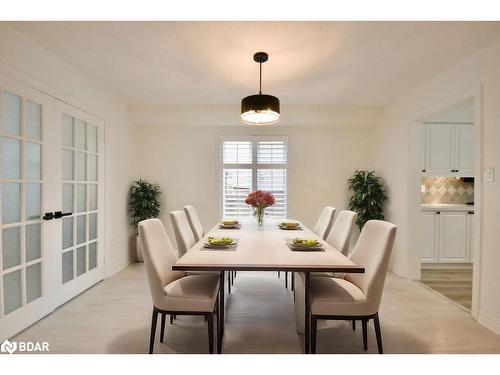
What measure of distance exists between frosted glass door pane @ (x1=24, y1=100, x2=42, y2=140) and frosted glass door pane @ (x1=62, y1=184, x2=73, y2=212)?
1.99 feet

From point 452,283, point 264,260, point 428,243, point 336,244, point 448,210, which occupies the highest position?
point 448,210

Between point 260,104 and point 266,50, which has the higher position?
point 266,50

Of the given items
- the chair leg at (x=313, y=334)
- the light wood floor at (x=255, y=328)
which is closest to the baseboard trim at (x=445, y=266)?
the light wood floor at (x=255, y=328)

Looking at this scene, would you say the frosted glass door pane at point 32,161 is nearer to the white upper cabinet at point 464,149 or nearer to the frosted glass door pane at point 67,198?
the frosted glass door pane at point 67,198

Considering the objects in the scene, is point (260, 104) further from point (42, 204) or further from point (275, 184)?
point (275, 184)

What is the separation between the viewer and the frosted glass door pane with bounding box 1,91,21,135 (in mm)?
2176

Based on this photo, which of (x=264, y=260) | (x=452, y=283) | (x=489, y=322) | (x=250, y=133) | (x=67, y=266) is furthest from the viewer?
(x=250, y=133)

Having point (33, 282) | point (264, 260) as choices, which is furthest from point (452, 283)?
point (33, 282)

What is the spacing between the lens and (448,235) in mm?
4074

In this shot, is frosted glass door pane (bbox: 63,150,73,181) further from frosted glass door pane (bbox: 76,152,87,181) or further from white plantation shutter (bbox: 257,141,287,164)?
white plantation shutter (bbox: 257,141,287,164)

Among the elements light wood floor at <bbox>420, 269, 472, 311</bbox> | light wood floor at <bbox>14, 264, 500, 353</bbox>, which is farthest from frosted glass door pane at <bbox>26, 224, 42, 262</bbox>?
light wood floor at <bbox>420, 269, 472, 311</bbox>

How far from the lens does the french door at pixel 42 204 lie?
86.8 inches

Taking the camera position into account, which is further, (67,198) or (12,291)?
(67,198)

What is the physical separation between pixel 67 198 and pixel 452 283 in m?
4.63
